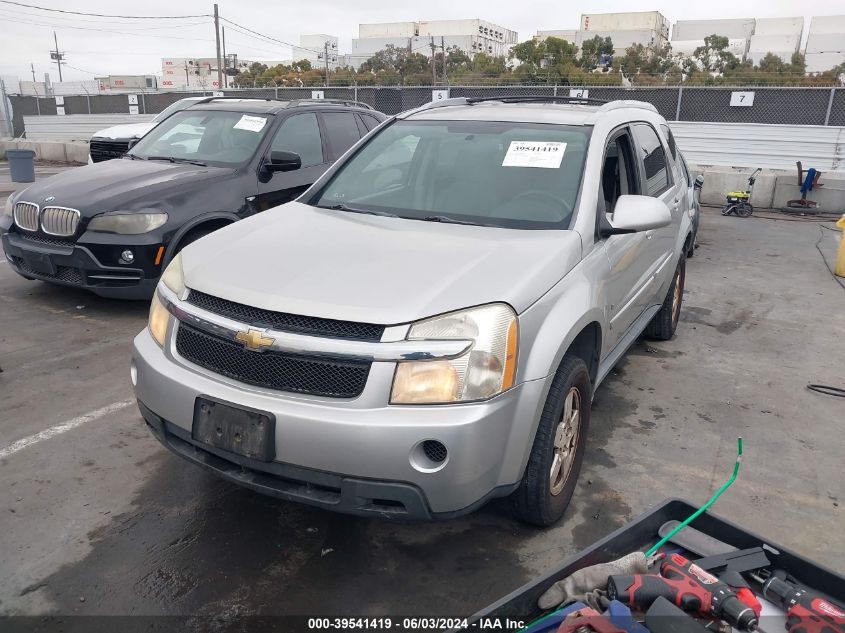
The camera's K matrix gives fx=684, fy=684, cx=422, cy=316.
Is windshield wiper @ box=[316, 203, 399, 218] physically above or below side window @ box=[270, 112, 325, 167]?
below

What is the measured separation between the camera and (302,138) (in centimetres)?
678

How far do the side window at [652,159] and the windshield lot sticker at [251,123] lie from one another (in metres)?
3.58

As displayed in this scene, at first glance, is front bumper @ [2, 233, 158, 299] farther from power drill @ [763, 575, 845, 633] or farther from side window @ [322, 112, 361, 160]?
power drill @ [763, 575, 845, 633]

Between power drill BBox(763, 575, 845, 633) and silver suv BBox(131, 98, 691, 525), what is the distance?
2.93 ft

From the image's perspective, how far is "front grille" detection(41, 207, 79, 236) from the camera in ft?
18.0

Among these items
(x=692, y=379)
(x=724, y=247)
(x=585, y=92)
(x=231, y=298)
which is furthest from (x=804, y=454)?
(x=585, y=92)

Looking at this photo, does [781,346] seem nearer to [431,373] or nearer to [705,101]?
[431,373]

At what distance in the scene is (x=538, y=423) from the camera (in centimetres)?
268

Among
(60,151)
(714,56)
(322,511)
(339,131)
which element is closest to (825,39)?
(714,56)

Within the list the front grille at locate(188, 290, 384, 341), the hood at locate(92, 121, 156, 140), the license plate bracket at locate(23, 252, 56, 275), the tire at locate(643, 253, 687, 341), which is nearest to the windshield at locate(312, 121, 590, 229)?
the front grille at locate(188, 290, 384, 341)

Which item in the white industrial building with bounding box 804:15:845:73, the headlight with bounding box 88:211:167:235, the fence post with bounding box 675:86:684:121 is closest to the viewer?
the headlight with bounding box 88:211:167:235

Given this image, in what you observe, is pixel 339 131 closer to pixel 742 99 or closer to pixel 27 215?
pixel 27 215

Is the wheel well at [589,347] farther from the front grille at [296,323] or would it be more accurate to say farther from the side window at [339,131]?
the side window at [339,131]

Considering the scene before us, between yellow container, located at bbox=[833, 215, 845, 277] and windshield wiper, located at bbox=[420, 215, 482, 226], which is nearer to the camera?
windshield wiper, located at bbox=[420, 215, 482, 226]
